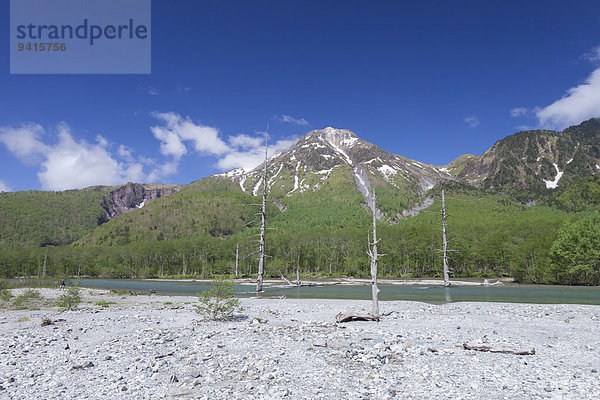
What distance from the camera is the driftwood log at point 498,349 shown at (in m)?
9.11

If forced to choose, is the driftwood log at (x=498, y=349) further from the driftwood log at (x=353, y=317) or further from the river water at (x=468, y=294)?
the river water at (x=468, y=294)

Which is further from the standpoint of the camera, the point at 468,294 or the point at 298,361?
the point at 468,294

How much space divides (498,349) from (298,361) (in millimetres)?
5923

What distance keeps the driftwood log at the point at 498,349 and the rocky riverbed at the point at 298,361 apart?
197 mm

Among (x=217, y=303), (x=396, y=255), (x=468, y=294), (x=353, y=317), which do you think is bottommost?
(x=396, y=255)

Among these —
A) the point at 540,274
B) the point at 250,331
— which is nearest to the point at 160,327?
the point at 250,331

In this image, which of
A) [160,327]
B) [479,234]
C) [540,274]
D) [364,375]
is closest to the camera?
[364,375]

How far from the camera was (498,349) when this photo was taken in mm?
9352

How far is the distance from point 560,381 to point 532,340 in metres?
4.64

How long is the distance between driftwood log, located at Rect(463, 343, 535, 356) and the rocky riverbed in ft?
0.65

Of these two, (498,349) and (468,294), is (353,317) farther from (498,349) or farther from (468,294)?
(468,294)

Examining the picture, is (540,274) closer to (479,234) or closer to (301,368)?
(479,234)

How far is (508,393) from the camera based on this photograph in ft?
20.9

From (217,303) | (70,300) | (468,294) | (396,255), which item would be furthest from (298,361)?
(396,255)
